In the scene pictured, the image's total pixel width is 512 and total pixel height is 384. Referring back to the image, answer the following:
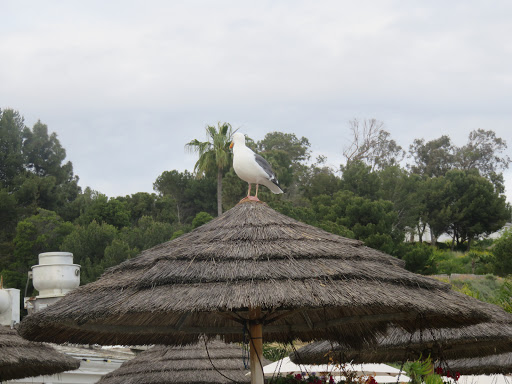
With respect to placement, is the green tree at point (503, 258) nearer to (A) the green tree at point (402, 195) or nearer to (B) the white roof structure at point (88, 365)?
(A) the green tree at point (402, 195)

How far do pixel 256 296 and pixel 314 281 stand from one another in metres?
0.53

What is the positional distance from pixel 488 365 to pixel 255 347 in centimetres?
706

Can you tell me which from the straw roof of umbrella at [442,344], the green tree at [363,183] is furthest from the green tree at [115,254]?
the straw roof of umbrella at [442,344]

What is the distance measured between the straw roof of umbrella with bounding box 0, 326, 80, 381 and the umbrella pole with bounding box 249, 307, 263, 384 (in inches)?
116

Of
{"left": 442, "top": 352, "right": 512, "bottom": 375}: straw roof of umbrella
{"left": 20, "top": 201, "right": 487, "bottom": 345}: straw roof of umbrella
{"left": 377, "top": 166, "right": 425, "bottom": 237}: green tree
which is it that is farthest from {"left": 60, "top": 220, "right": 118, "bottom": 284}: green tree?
{"left": 20, "top": 201, "right": 487, "bottom": 345}: straw roof of umbrella

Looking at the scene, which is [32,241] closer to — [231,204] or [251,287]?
[231,204]

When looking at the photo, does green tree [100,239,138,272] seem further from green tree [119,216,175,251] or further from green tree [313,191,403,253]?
green tree [313,191,403,253]

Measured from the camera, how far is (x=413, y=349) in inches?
421

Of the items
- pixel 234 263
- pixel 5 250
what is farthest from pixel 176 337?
pixel 5 250

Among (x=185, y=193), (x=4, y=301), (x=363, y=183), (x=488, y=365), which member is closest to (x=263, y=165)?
(x=488, y=365)

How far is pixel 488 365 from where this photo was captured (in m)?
12.3

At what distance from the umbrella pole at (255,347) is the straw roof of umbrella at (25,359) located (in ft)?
9.68

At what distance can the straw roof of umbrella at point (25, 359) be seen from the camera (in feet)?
26.5

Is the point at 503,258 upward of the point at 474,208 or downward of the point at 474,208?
downward
